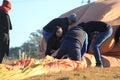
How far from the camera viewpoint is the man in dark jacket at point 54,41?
41.8 ft

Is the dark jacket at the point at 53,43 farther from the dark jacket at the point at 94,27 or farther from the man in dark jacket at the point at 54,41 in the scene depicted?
the dark jacket at the point at 94,27

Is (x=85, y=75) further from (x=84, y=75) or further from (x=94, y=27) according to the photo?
(x=94, y=27)

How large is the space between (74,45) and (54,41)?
1.56 m

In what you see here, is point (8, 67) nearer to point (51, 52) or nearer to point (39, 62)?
point (39, 62)

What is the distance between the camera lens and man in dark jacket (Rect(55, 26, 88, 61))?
11625mm

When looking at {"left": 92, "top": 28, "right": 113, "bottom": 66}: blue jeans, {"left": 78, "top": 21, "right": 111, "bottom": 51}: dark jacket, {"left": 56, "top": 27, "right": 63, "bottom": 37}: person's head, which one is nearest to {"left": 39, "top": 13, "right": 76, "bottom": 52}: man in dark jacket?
{"left": 56, "top": 27, "right": 63, "bottom": 37}: person's head

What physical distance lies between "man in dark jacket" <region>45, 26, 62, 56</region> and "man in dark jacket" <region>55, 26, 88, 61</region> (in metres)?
0.76

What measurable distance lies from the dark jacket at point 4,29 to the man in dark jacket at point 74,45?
1.76m

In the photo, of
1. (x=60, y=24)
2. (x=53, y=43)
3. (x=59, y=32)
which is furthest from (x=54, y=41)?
(x=60, y=24)

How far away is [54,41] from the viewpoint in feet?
43.0

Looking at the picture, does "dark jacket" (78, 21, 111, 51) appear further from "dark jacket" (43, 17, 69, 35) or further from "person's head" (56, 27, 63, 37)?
"dark jacket" (43, 17, 69, 35)

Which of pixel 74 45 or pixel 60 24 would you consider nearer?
pixel 74 45

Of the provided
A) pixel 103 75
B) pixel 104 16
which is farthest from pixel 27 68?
pixel 104 16

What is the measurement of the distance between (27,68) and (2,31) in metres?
3.19
